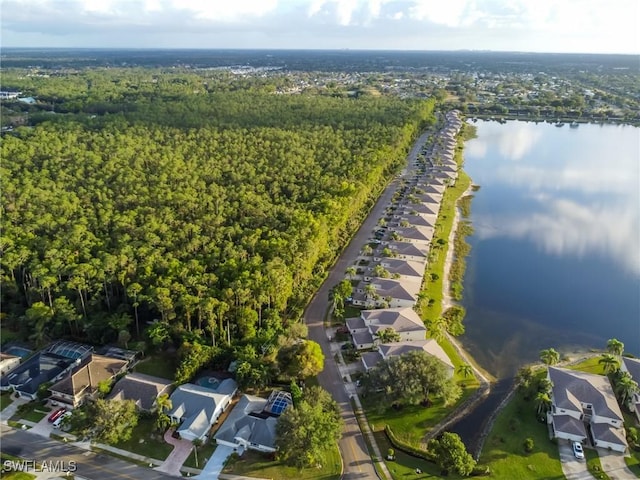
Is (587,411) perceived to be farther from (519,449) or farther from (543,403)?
(519,449)

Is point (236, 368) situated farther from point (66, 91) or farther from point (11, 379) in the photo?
point (66, 91)

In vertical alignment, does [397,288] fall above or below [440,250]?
above

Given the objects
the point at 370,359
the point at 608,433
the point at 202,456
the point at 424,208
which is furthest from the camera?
the point at 424,208

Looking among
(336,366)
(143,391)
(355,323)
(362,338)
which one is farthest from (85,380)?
(355,323)

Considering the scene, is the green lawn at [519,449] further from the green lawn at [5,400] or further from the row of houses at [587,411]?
the green lawn at [5,400]

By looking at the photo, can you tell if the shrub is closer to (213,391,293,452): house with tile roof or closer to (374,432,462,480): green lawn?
(374,432,462,480): green lawn

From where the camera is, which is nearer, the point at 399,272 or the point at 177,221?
the point at 399,272

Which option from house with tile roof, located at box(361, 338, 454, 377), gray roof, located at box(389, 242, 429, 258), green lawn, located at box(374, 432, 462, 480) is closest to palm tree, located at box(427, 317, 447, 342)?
house with tile roof, located at box(361, 338, 454, 377)
